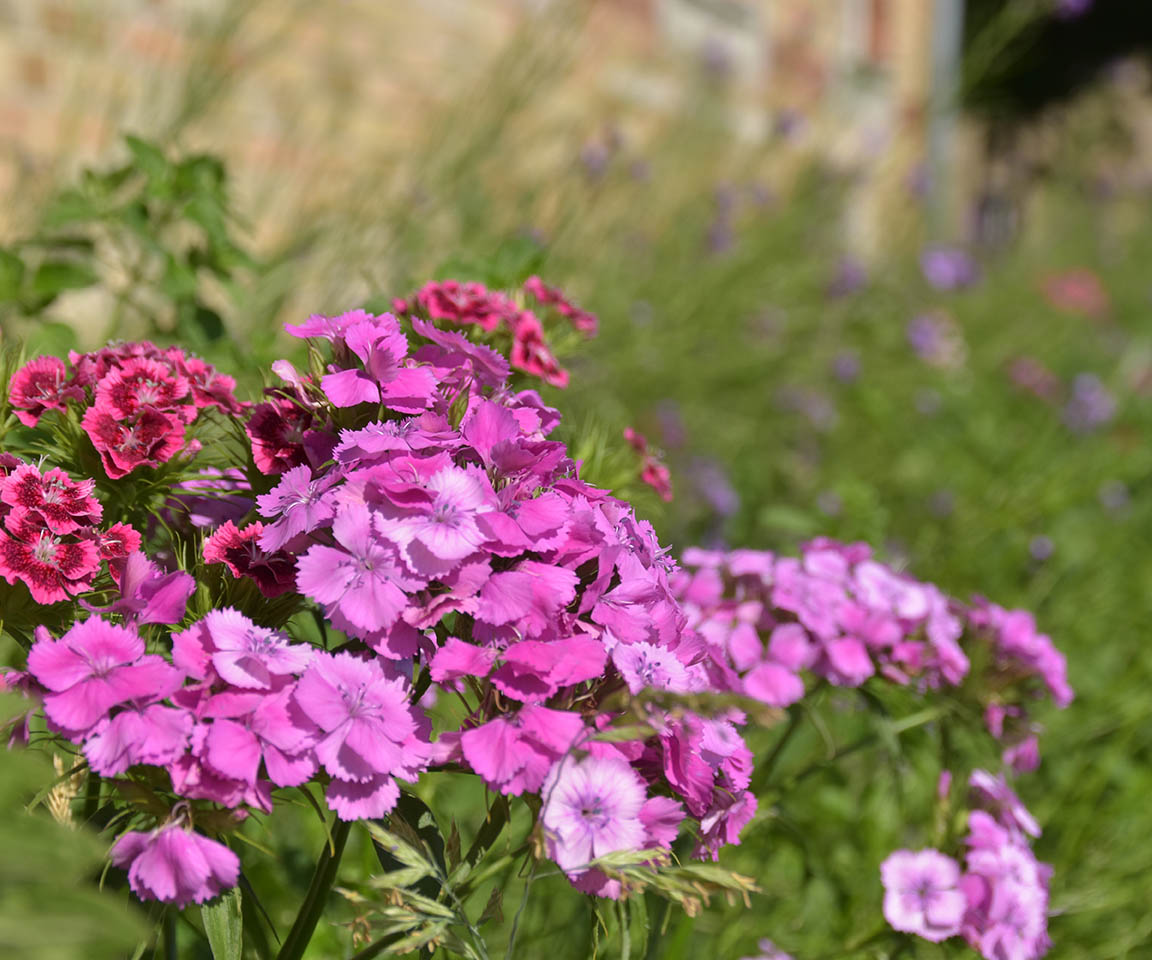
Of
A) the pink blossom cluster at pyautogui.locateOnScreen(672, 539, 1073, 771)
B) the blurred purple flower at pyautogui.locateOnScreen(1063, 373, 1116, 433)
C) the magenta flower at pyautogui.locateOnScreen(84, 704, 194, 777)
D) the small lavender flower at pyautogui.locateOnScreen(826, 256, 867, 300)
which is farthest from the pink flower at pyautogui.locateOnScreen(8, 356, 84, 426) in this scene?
the blurred purple flower at pyautogui.locateOnScreen(1063, 373, 1116, 433)

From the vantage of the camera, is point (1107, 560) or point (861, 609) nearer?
point (861, 609)

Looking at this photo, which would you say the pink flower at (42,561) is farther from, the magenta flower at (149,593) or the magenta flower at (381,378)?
the magenta flower at (381,378)

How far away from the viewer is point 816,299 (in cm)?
411

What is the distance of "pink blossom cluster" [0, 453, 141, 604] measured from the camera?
79 centimetres

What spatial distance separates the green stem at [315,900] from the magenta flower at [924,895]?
63 cm

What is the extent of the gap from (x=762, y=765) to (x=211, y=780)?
842 millimetres

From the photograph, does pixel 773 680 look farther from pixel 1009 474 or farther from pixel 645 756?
pixel 1009 474

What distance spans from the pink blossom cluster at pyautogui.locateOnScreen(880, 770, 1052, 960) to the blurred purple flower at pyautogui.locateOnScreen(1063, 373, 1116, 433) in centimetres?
343

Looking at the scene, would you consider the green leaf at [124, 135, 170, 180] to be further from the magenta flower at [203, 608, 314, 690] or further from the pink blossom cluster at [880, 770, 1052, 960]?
the pink blossom cluster at [880, 770, 1052, 960]

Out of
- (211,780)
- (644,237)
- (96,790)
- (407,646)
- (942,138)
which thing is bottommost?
(96,790)

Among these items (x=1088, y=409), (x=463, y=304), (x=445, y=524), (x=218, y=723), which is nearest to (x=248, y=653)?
(x=218, y=723)

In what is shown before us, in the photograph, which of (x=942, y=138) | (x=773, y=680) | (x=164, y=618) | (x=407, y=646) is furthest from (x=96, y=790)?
(x=942, y=138)

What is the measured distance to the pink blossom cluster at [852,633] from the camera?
47.7 inches

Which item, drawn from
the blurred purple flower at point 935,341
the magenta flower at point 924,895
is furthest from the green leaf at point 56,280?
Result: the blurred purple flower at point 935,341
